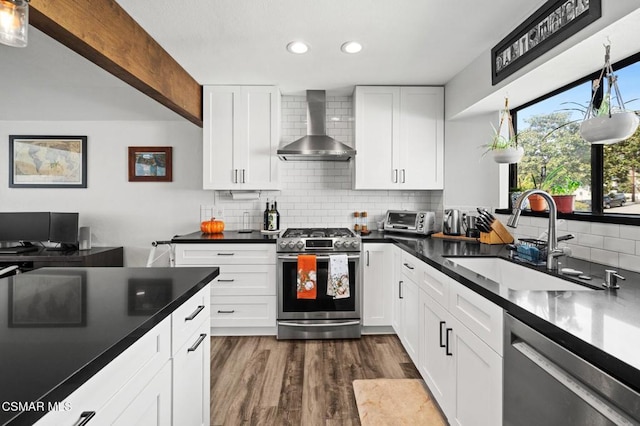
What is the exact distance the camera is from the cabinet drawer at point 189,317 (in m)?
1.23

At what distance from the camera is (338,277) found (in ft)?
9.84

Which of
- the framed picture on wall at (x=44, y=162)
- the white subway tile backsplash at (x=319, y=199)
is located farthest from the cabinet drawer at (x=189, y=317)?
the framed picture on wall at (x=44, y=162)

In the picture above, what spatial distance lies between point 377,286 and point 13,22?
2893mm

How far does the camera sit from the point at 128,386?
0.90 meters

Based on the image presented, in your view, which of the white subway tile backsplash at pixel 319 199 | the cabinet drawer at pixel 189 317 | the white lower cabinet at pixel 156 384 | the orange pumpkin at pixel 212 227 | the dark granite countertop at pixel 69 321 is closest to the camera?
the dark granite countertop at pixel 69 321

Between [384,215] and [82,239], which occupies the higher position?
[384,215]

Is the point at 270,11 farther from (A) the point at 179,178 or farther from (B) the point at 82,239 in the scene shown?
(B) the point at 82,239

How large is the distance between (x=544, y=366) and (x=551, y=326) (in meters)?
0.15

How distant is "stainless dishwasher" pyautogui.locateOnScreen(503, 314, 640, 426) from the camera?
790 millimetres

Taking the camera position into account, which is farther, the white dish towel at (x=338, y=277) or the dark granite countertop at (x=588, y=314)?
the white dish towel at (x=338, y=277)

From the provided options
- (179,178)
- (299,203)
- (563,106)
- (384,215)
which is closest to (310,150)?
(299,203)

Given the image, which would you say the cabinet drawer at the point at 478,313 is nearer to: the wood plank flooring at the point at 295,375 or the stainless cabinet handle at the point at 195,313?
the wood plank flooring at the point at 295,375

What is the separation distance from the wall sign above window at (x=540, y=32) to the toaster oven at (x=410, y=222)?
133cm

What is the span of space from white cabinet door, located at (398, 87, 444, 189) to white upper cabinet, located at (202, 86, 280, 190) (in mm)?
1291
